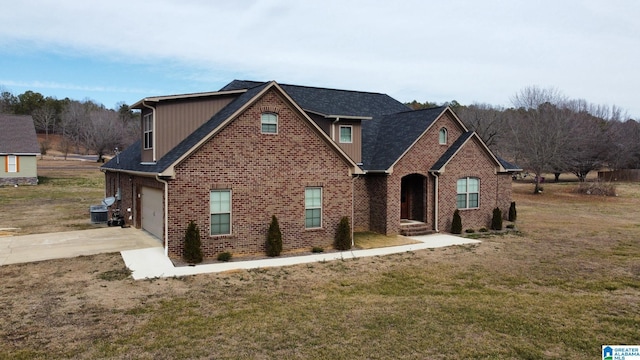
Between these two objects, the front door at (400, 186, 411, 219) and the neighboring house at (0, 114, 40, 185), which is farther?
the neighboring house at (0, 114, 40, 185)

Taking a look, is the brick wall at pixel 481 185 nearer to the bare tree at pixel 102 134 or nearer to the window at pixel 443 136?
the window at pixel 443 136

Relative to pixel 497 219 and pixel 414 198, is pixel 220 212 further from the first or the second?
pixel 497 219

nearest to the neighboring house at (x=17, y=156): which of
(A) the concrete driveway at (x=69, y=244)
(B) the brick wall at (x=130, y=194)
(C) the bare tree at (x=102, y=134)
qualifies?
(B) the brick wall at (x=130, y=194)

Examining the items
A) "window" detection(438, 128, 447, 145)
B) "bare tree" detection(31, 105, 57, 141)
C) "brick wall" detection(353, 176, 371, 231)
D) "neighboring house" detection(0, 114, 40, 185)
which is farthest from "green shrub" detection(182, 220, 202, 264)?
"bare tree" detection(31, 105, 57, 141)

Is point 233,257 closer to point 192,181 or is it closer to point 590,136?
point 192,181

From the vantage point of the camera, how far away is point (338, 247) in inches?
653

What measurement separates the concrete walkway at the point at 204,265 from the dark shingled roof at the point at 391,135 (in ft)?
15.2

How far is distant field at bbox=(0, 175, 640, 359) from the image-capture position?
7621 millimetres

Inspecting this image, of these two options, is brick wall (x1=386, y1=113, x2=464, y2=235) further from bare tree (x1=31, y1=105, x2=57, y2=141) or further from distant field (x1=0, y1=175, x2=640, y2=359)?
bare tree (x1=31, y1=105, x2=57, y2=141)

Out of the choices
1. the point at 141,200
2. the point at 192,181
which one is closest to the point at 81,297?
the point at 192,181

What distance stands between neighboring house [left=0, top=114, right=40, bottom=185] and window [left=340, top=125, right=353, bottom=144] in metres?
34.5

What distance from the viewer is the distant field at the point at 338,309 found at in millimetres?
7621

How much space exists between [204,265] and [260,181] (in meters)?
3.50

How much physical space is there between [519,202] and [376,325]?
31557 millimetres
